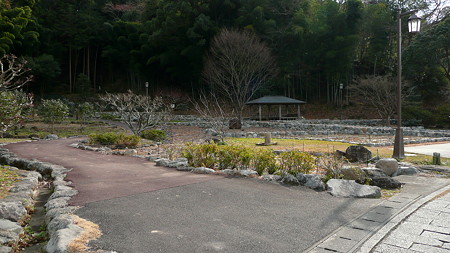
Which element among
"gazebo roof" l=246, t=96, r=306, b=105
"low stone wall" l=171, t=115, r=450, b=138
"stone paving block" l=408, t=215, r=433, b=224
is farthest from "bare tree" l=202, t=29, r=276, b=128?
"stone paving block" l=408, t=215, r=433, b=224

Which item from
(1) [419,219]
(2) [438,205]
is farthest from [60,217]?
(2) [438,205]

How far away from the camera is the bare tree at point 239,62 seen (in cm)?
2492

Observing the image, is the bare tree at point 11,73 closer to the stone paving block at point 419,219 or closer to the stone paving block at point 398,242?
the stone paving block at point 398,242

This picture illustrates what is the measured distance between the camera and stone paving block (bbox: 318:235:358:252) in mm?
2937

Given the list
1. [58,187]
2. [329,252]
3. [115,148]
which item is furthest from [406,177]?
[115,148]

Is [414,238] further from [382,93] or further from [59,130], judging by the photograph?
[382,93]

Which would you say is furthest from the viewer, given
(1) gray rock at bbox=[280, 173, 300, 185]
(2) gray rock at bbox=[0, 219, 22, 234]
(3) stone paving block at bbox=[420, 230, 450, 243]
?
(1) gray rock at bbox=[280, 173, 300, 185]

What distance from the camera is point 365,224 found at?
356 centimetres

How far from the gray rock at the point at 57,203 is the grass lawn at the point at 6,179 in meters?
0.99

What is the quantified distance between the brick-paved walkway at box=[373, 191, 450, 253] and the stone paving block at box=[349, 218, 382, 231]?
19 cm

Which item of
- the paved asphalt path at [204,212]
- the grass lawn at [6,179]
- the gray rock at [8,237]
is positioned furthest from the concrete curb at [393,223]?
the grass lawn at [6,179]

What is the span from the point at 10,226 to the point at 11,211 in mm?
496

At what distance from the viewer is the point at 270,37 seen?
93.5 feet

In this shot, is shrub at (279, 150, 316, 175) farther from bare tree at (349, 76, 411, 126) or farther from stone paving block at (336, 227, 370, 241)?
bare tree at (349, 76, 411, 126)
